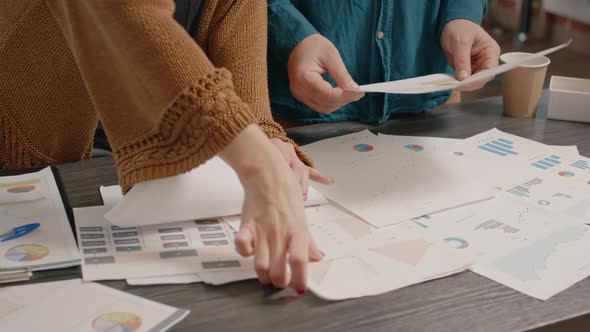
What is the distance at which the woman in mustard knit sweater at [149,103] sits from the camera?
0.77 m

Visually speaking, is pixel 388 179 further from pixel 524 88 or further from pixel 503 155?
pixel 524 88

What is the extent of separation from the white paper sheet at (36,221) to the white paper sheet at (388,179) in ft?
1.20

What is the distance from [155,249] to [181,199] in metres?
0.08

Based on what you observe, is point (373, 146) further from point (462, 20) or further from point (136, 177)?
point (136, 177)

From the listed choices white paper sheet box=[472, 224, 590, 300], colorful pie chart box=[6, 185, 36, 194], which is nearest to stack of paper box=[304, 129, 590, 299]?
white paper sheet box=[472, 224, 590, 300]

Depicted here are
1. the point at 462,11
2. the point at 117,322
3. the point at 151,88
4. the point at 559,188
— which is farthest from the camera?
the point at 462,11

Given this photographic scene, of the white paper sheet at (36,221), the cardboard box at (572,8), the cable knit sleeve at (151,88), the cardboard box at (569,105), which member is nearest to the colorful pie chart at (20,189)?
the white paper sheet at (36,221)

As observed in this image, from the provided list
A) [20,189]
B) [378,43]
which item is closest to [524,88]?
[378,43]

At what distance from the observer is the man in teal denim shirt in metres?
1.32

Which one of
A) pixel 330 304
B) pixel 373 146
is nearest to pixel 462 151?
pixel 373 146

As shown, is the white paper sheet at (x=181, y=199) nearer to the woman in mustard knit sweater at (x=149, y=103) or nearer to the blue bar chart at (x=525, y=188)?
the woman in mustard knit sweater at (x=149, y=103)

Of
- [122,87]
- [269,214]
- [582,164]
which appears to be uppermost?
[122,87]

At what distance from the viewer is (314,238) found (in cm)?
90

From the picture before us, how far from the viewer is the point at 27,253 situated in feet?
2.73
